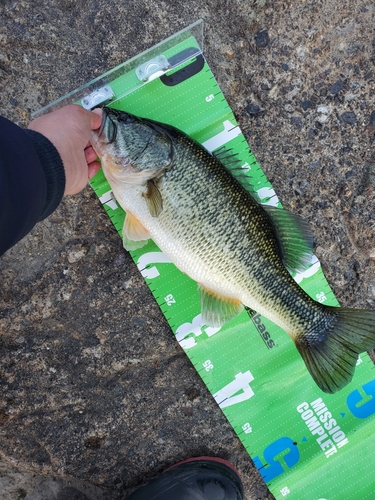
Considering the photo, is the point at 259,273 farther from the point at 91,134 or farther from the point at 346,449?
the point at 346,449

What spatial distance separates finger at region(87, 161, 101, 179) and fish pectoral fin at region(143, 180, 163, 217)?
0.40 meters

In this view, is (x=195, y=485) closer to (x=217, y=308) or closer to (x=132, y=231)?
(x=217, y=308)

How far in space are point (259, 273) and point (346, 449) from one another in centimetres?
130

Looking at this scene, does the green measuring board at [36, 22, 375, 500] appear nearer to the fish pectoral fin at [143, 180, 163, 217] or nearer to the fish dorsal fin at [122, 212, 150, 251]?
the fish dorsal fin at [122, 212, 150, 251]

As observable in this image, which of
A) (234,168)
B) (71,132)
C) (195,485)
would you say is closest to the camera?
(71,132)

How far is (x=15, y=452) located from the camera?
2475 mm

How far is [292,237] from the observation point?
2.24 meters

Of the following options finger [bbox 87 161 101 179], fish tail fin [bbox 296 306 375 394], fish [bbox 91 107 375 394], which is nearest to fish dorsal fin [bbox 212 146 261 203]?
fish [bbox 91 107 375 394]

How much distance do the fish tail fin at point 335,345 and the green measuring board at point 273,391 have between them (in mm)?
328

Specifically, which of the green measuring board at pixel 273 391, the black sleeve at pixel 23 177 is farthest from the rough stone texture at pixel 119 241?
the black sleeve at pixel 23 177

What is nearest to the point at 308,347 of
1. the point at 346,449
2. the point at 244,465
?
the point at 346,449

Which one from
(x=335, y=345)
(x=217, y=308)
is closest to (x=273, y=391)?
(x=335, y=345)

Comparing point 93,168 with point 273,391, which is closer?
point 93,168

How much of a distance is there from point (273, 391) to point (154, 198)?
1401mm
